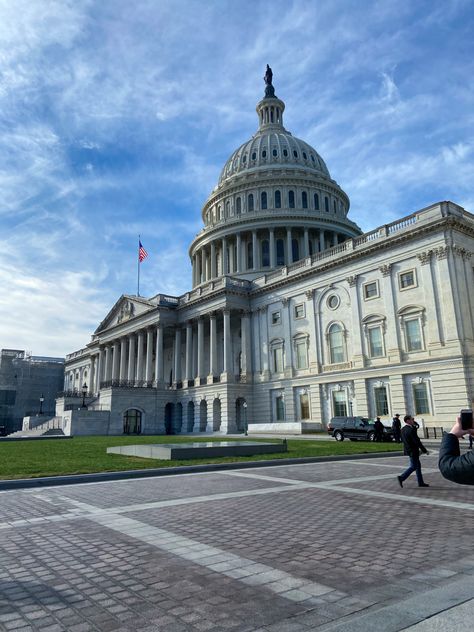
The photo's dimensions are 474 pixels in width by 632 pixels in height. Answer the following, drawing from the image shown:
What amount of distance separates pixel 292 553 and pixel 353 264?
42.9 meters

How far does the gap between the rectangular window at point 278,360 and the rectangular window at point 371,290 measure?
1337 cm

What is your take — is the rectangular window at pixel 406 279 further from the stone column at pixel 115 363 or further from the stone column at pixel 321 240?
the stone column at pixel 115 363

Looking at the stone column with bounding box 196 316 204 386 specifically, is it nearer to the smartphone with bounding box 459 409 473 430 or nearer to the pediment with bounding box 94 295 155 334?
the pediment with bounding box 94 295 155 334

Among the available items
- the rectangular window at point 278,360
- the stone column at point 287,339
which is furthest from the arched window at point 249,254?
the rectangular window at point 278,360

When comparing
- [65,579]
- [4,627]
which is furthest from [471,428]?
[65,579]

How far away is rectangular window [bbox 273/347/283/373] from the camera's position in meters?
55.1

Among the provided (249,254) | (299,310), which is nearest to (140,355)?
(249,254)

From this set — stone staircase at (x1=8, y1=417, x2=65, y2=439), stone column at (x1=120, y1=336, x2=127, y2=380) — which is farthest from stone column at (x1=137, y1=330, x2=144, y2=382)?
stone staircase at (x1=8, y1=417, x2=65, y2=439)

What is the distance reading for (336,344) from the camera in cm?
4872

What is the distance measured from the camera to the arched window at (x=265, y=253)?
75000 mm

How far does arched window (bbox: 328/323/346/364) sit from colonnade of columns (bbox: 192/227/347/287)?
80.5ft

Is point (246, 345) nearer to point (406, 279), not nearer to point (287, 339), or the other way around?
point (287, 339)

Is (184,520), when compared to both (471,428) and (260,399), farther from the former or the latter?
(260,399)

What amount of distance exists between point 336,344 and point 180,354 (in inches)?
1047
